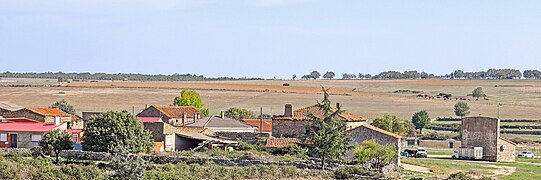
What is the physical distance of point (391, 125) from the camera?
73.3 meters

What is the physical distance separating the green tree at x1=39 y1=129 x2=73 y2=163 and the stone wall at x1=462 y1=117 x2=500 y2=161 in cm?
2854

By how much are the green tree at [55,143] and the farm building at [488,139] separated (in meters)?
28.6

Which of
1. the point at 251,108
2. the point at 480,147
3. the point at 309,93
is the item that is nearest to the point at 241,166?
the point at 480,147

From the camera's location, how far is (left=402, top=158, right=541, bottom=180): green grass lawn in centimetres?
4931

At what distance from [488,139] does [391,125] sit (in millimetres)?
12848

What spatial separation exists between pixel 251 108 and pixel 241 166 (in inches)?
2387

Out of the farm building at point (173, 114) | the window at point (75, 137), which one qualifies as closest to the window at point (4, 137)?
the window at point (75, 137)

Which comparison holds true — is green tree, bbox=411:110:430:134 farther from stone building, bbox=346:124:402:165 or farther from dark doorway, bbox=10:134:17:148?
dark doorway, bbox=10:134:17:148

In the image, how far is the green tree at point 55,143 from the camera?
149 ft

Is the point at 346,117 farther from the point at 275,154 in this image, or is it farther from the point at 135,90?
the point at 135,90

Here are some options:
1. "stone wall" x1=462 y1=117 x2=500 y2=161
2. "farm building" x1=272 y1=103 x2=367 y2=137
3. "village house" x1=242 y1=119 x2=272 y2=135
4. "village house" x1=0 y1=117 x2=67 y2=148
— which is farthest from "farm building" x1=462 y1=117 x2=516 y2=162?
"village house" x1=0 y1=117 x2=67 y2=148

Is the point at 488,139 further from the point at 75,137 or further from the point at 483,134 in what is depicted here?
the point at 75,137

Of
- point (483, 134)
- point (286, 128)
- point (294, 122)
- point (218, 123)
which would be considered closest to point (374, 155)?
point (294, 122)

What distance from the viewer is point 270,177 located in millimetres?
42938
